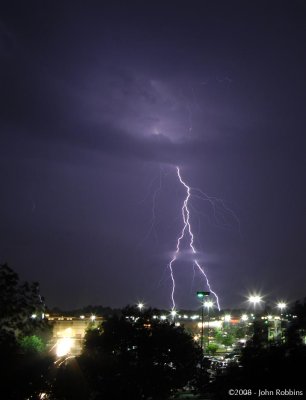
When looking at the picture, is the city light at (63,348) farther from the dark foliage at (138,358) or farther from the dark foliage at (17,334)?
the dark foliage at (17,334)

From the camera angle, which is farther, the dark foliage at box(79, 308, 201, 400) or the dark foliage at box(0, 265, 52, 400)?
the dark foliage at box(79, 308, 201, 400)

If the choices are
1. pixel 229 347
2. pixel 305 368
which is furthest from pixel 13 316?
pixel 229 347

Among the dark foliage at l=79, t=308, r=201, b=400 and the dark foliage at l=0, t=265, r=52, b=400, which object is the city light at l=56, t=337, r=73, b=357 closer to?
the dark foliage at l=79, t=308, r=201, b=400

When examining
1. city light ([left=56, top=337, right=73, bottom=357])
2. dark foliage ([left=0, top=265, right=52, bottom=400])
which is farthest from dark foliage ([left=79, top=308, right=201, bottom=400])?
city light ([left=56, top=337, right=73, bottom=357])

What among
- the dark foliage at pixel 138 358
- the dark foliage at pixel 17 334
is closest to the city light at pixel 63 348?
A: the dark foliage at pixel 138 358

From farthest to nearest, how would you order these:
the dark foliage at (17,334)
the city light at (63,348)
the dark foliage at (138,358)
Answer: the city light at (63,348) < the dark foliage at (138,358) < the dark foliage at (17,334)

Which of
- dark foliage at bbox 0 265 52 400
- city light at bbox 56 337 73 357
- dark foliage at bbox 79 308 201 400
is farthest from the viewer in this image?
city light at bbox 56 337 73 357

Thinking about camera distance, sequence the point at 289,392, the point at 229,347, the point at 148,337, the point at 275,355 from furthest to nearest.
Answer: the point at 229,347, the point at 148,337, the point at 275,355, the point at 289,392

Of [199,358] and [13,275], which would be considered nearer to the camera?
[13,275]

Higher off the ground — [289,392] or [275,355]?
[275,355]

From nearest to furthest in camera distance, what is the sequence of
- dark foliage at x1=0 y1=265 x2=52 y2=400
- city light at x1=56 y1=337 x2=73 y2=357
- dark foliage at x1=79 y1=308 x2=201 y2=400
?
dark foliage at x1=0 y1=265 x2=52 y2=400 < dark foliage at x1=79 y1=308 x2=201 y2=400 < city light at x1=56 y1=337 x2=73 y2=357

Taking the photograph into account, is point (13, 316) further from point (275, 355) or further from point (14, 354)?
A: point (275, 355)
